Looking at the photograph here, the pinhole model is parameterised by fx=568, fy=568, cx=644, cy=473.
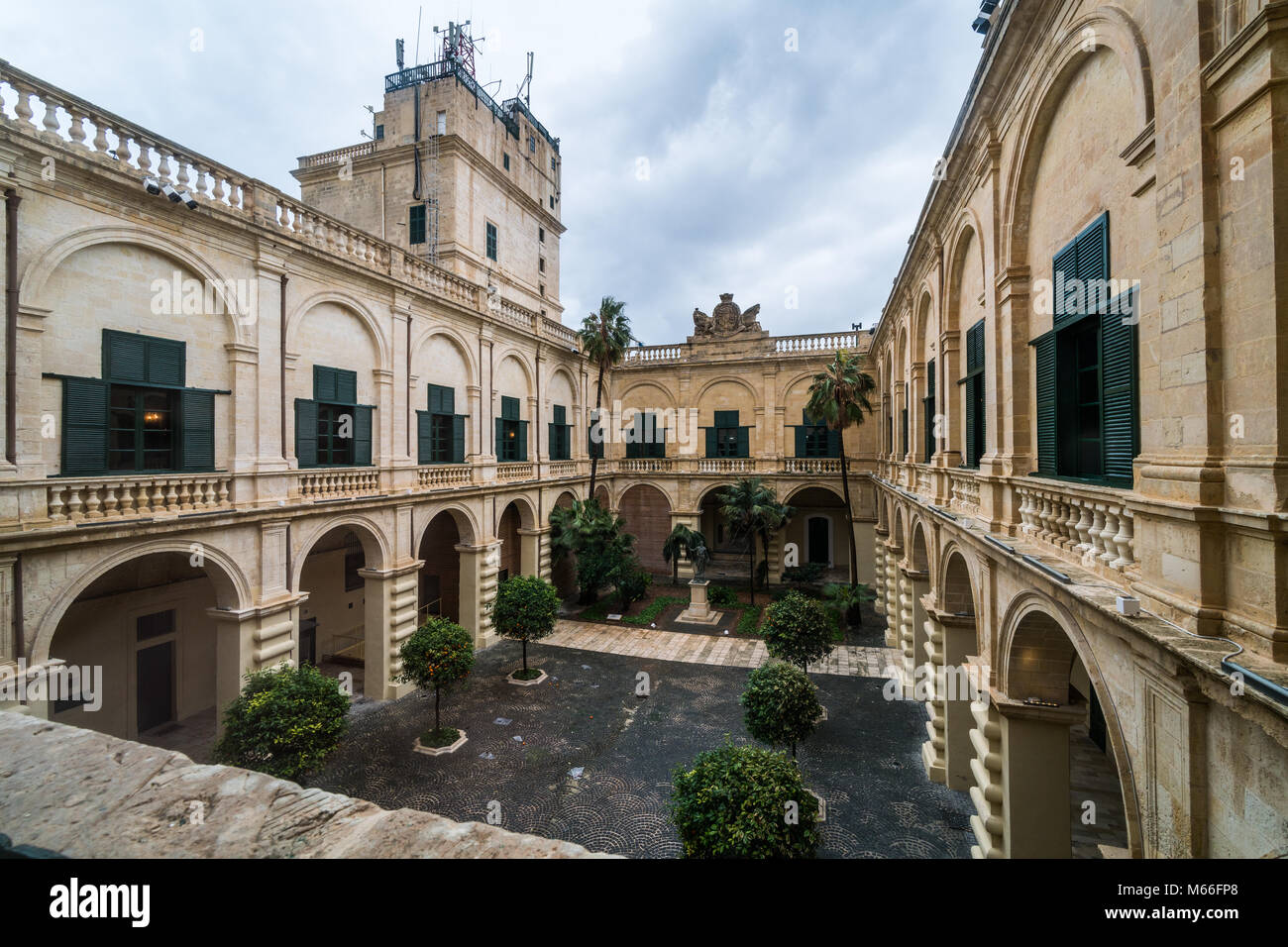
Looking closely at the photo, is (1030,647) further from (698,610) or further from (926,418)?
(698,610)

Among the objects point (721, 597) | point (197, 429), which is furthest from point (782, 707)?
point (721, 597)

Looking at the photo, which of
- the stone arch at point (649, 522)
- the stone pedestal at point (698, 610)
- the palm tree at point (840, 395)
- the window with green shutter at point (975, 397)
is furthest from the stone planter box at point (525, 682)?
the stone arch at point (649, 522)

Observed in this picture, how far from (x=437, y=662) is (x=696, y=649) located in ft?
34.8

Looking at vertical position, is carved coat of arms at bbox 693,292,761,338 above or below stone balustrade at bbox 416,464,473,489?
above

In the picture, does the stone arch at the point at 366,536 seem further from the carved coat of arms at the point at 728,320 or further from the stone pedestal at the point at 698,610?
the carved coat of arms at the point at 728,320

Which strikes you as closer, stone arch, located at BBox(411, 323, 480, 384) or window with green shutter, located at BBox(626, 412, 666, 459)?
stone arch, located at BBox(411, 323, 480, 384)

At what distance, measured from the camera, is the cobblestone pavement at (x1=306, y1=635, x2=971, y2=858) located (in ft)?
37.8

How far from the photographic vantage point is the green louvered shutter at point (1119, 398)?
18.3ft

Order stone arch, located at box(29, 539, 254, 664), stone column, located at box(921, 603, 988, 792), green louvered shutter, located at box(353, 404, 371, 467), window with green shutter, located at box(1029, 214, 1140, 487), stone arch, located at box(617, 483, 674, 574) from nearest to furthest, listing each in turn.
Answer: window with green shutter, located at box(1029, 214, 1140, 487), stone arch, located at box(29, 539, 254, 664), stone column, located at box(921, 603, 988, 792), green louvered shutter, located at box(353, 404, 371, 467), stone arch, located at box(617, 483, 674, 574)

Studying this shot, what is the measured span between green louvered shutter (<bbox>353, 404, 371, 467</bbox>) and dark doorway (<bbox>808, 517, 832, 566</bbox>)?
26.6 metres

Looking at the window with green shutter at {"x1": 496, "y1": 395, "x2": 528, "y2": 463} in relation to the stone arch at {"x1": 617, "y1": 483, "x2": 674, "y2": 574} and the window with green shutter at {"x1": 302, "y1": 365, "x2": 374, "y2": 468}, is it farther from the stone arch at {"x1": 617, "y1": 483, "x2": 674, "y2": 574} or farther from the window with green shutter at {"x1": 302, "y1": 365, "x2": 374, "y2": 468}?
the stone arch at {"x1": 617, "y1": 483, "x2": 674, "y2": 574}

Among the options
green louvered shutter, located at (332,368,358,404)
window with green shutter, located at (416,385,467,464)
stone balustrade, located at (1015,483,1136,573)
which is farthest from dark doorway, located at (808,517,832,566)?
stone balustrade, located at (1015,483,1136,573)

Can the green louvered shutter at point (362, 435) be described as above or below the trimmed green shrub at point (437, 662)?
above

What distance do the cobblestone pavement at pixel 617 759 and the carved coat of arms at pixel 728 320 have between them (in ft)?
67.1
